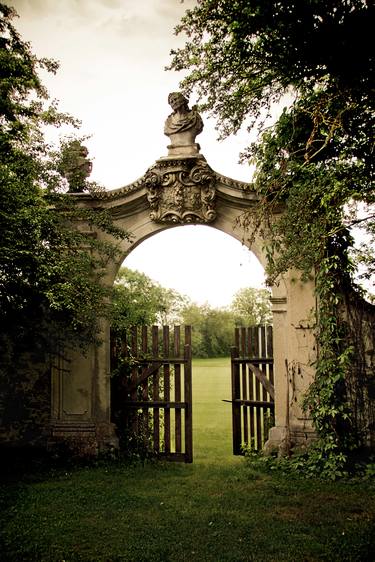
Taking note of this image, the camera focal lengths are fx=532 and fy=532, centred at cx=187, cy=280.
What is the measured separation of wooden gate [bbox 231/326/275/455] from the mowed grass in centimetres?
82

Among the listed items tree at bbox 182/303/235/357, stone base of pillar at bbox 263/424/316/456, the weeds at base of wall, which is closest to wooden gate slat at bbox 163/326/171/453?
the weeds at base of wall

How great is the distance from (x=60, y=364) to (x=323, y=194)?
15.2 ft

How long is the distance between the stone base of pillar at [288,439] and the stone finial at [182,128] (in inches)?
172

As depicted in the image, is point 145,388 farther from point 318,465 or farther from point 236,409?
point 318,465

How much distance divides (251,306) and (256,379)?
31161 mm

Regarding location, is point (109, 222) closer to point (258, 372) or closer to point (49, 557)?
point (258, 372)

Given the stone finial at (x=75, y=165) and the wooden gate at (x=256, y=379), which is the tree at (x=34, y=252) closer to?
the stone finial at (x=75, y=165)

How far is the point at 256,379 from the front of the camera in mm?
8367

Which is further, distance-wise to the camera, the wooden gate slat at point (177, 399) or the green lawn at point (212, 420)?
the green lawn at point (212, 420)

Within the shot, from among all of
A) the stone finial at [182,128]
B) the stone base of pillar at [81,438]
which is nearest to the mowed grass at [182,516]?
the stone base of pillar at [81,438]

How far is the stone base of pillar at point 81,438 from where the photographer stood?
8.00m

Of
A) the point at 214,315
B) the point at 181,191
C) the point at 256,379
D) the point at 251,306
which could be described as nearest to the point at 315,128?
the point at 181,191

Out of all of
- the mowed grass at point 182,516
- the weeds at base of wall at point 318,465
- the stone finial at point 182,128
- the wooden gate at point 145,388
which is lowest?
the mowed grass at point 182,516

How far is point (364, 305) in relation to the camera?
7.51 meters
